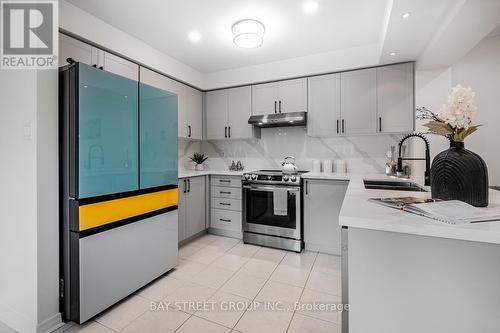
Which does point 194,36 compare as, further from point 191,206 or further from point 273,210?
point 273,210

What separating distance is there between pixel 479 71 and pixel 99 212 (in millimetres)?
4142

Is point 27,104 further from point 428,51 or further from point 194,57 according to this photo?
point 428,51

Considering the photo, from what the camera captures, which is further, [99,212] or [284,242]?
[284,242]

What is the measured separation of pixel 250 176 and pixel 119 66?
203cm

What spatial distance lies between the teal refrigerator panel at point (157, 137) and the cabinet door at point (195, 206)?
2.58 feet

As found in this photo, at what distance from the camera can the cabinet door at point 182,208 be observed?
303cm

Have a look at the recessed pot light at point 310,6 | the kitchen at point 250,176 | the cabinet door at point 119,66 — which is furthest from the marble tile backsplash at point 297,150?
the recessed pot light at point 310,6

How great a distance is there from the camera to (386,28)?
2.11 m

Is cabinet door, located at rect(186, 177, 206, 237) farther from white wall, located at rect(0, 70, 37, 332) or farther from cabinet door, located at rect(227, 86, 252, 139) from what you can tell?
white wall, located at rect(0, 70, 37, 332)

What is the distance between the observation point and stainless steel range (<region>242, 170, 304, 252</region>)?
298cm

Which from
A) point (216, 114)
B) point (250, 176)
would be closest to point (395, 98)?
point (250, 176)

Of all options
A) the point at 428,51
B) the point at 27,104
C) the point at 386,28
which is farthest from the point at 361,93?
the point at 27,104

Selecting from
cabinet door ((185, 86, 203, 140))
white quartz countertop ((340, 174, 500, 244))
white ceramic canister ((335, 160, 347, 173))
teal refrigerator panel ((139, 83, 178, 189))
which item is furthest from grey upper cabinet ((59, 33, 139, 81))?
white ceramic canister ((335, 160, 347, 173))

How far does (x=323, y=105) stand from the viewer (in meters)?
3.24
